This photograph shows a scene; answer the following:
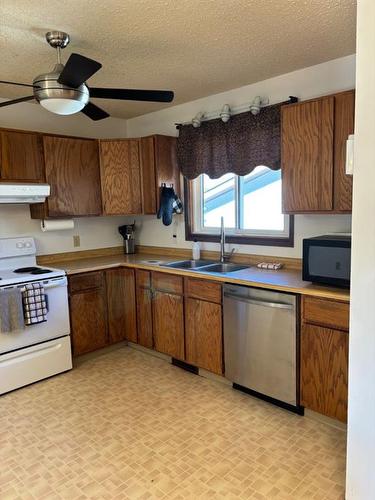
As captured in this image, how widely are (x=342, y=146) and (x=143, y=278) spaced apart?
1.99 metres

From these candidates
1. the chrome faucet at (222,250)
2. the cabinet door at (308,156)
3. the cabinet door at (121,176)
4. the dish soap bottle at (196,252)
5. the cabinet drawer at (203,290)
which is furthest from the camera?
the cabinet door at (121,176)

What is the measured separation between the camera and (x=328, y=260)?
2252mm

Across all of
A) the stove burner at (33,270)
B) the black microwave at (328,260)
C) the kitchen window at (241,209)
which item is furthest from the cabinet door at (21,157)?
the black microwave at (328,260)

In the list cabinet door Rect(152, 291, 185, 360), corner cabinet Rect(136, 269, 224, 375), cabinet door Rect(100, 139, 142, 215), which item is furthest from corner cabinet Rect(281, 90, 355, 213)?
A: cabinet door Rect(100, 139, 142, 215)

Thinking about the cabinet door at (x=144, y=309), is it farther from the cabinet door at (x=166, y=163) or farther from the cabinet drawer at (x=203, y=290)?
the cabinet door at (x=166, y=163)

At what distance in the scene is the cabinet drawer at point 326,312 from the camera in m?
2.11

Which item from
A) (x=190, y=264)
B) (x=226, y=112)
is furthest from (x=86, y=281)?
(x=226, y=112)

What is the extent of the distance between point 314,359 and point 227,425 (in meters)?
0.71

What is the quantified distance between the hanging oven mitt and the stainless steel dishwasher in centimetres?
121

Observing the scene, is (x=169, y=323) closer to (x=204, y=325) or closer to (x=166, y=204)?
(x=204, y=325)

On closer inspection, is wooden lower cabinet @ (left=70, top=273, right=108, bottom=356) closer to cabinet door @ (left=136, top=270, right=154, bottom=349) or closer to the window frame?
cabinet door @ (left=136, top=270, right=154, bottom=349)

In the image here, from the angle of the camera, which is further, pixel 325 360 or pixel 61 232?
pixel 61 232

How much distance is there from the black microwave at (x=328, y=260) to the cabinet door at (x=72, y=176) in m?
2.18

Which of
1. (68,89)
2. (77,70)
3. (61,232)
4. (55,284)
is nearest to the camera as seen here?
(77,70)
